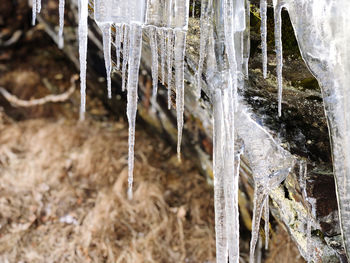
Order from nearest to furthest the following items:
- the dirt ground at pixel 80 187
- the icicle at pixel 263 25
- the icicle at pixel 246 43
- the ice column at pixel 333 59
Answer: the ice column at pixel 333 59, the icicle at pixel 263 25, the icicle at pixel 246 43, the dirt ground at pixel 80 187

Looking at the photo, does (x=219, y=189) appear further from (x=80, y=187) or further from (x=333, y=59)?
(x=80, y=187)

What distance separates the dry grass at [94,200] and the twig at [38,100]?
28cm

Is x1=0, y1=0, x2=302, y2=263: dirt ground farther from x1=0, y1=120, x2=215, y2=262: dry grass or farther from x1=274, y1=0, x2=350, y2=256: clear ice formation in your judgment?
x1=274, y1=0, x2=350, y2=256: clear ice formation

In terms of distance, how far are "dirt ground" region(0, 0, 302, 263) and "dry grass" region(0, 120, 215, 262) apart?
10 millimetres

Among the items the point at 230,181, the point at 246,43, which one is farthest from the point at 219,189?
the point at 246,43

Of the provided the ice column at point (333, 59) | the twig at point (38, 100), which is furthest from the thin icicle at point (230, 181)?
the twig at point (38, 100)

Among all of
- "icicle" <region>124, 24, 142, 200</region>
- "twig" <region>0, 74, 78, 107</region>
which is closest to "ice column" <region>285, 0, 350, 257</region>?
"icicle" <region>124, 24, 142, 200</region>

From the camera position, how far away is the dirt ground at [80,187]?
347 cm

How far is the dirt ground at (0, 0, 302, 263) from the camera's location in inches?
136

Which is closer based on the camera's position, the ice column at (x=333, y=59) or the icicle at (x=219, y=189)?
the ice column at (x=333, y=59)

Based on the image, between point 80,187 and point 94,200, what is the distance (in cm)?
27

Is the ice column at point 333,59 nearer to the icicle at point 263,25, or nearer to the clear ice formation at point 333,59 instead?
the clear ice formation at point 333,59

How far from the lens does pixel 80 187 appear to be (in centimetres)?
405

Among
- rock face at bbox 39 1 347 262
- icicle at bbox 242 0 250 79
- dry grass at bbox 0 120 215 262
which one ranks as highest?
icicle at bbox 242 0 250 79
